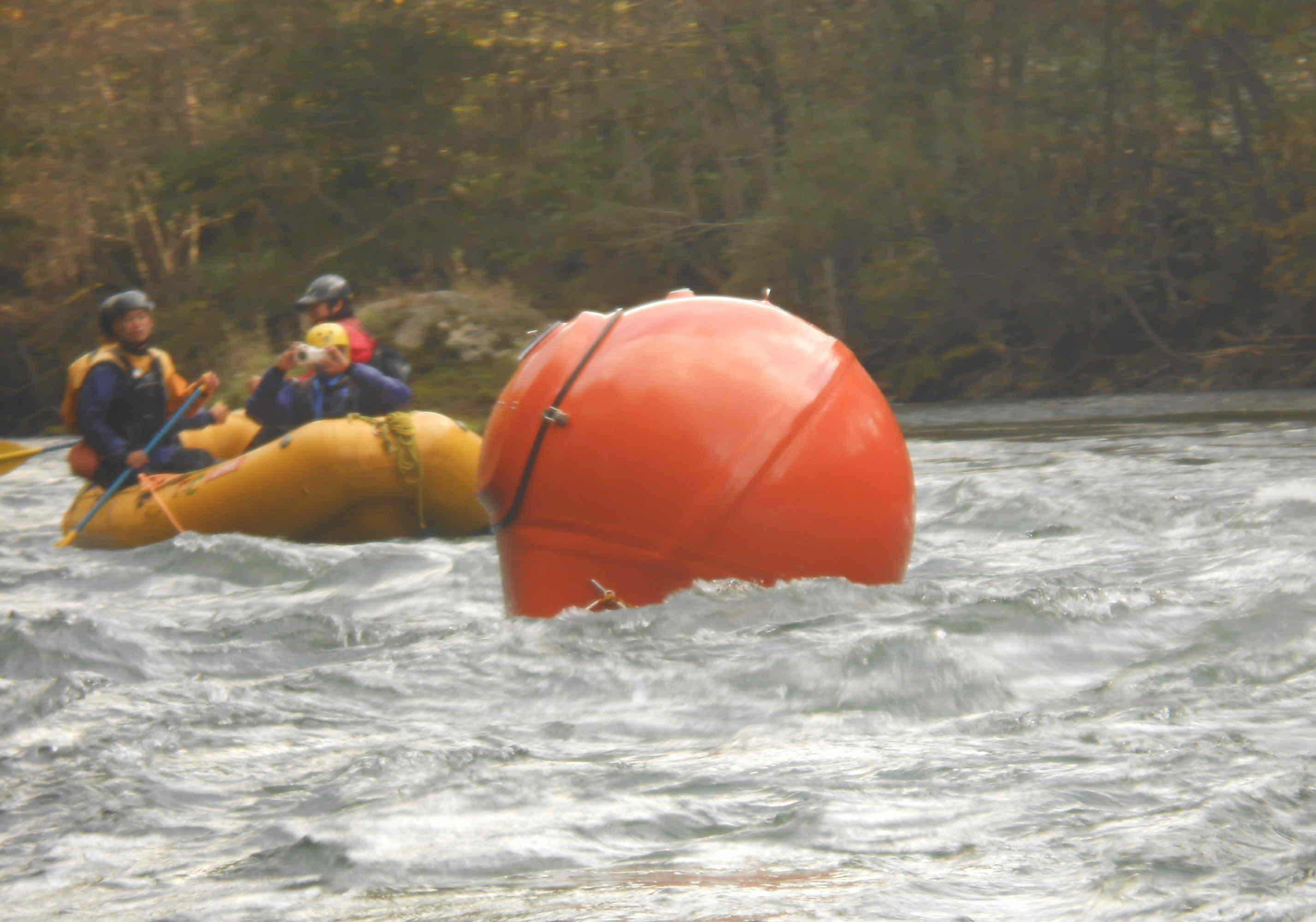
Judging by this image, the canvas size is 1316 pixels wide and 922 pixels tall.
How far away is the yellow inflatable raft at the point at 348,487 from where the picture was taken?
769 centimetres

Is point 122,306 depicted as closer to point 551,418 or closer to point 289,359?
point 289,359

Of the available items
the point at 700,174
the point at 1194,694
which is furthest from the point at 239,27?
the point at 1194,694

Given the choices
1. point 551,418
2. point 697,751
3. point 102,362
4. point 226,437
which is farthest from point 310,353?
point 697,751

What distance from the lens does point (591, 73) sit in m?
20.8

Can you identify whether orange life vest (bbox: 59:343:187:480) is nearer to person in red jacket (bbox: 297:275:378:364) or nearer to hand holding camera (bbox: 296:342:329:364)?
person in red jacket (bbox: 297:275:378:364)

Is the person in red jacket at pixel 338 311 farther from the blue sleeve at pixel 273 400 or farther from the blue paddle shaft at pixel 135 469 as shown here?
the blue paddle shaft at pixel 135 469

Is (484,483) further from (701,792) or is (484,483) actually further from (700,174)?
(700,174)

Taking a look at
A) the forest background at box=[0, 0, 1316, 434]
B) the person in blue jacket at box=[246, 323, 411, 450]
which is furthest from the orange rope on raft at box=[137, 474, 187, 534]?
A: the forest background at box=[0, 0, 1316, 434]

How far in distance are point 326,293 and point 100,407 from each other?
1335 mm

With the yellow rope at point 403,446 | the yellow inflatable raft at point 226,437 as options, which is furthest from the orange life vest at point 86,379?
the yellow rope at point 403,446

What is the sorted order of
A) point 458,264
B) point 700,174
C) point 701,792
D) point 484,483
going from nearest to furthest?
point 701,792 → point 484,483 → point 700,174 → point 458,264

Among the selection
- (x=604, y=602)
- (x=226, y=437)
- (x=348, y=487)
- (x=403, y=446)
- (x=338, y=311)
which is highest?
(x=338, y=311)

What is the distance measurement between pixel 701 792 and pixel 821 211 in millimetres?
13834

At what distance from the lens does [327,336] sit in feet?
26.7
